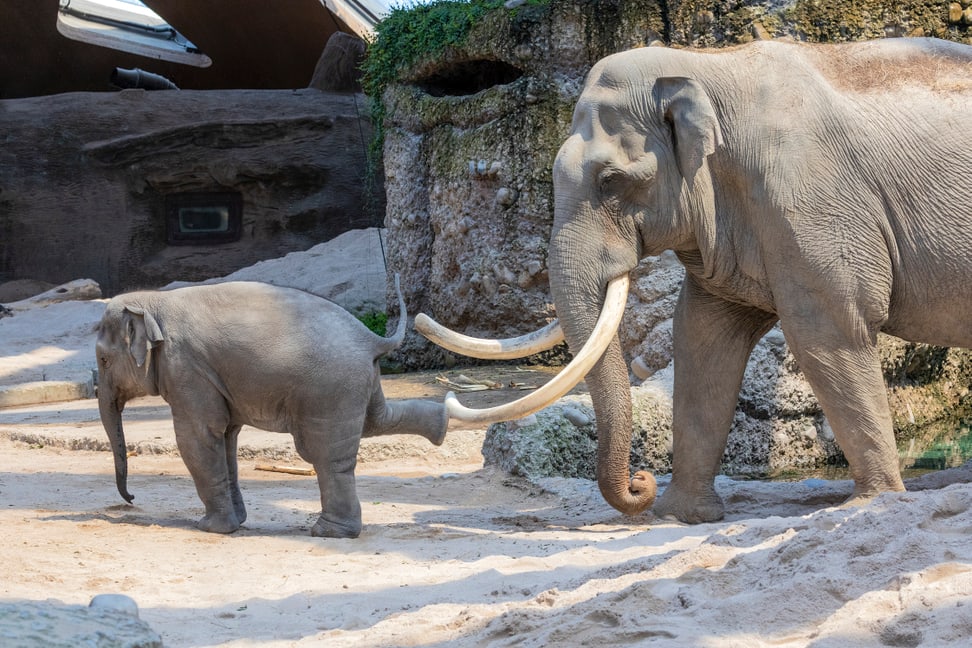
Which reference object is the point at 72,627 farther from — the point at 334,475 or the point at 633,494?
the point at 633,494

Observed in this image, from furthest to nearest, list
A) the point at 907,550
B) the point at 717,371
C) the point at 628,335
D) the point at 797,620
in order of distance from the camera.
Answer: the point at 628,335 → the point at 717,371 → the point at 907,550 → the point at 797,620

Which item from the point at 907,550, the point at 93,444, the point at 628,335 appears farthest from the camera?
the point at 628,335

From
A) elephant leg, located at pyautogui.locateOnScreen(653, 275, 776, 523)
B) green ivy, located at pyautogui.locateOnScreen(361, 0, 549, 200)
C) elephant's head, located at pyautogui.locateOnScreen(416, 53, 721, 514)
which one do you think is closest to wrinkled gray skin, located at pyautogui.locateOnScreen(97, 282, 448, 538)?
elephant's head, located at pyautogui.locateOnScreen(416, 53, 721, 514)

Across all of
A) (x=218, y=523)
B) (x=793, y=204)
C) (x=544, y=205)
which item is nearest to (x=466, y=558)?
(x=218, y=523)

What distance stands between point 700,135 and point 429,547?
2140 mm

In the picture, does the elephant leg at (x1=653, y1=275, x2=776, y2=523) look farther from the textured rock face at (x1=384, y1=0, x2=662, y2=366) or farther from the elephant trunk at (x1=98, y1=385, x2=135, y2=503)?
the textured rock face at (x1=384, y1=0, x2=662, y2=366)

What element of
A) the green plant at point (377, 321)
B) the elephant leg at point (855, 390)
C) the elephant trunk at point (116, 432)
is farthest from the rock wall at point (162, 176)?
the elephant leg at point (855, 390)

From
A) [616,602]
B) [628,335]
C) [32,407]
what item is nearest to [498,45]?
[628,335]

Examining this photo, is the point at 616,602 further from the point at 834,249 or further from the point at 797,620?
the point at 834,249

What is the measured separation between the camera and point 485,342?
5684 mm

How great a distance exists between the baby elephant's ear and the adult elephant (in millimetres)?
1280

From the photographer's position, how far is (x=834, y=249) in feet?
17.8

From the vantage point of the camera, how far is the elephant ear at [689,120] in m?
5.57

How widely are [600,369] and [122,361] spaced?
2.20 meters
